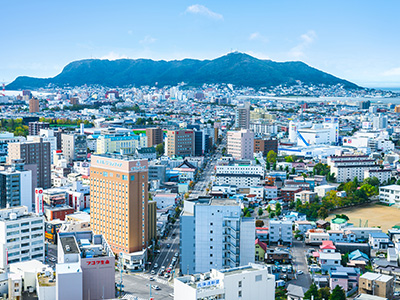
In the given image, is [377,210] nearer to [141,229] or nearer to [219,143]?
[141,229]

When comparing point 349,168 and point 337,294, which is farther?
point 349,168

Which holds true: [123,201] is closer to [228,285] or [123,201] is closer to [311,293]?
[311,293]

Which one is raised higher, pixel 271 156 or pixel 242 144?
pixel 242 144

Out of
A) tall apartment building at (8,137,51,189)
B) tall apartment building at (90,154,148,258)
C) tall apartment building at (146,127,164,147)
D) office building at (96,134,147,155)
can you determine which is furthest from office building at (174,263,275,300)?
tall apartment building at (146,127,164,147)

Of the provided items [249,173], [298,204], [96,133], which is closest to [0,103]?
[96,133]

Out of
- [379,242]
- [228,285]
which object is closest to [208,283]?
[228,285]

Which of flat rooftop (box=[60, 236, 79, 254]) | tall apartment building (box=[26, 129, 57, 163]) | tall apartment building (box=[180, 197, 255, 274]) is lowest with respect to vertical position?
tall apartment building (box=[180, 197, 255, 274])

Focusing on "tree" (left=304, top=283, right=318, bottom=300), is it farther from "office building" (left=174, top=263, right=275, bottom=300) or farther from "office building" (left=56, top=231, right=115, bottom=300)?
"office building" (left=56, top=231, right=115, bottom=300)
